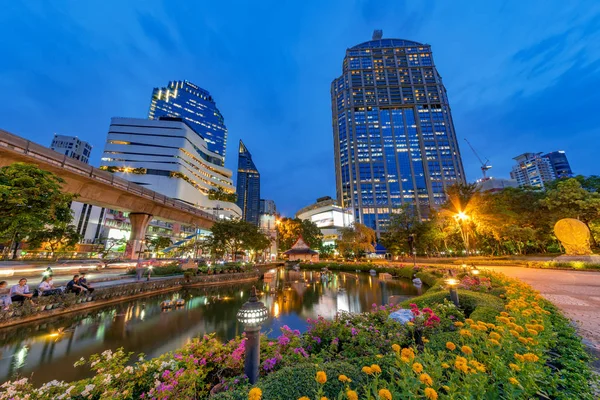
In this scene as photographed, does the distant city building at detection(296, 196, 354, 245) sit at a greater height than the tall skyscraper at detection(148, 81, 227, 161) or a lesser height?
lesser

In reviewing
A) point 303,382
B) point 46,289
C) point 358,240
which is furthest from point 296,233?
point 303,382

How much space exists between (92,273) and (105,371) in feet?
78.0

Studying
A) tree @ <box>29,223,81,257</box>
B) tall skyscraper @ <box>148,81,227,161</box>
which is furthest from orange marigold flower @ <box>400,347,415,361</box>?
tall skyscraper @ <box>148,81,227,161</box>

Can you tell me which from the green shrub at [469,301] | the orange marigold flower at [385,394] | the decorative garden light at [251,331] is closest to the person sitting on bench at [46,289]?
the decorative garden light at [251,331]

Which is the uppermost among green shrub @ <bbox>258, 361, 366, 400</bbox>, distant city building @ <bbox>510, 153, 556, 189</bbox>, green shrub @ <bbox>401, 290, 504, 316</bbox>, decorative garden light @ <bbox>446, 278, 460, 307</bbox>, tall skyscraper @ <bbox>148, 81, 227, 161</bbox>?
tall skyscraper @ <bbox>148, 81, 227, 161</bbox>

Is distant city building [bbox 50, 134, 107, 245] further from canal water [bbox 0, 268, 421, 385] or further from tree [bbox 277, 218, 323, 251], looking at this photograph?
canal water [bbox 0, 268, 421, 385]

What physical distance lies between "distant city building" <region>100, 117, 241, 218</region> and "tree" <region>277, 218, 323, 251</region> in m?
18.5

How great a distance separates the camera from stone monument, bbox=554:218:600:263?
18359mm

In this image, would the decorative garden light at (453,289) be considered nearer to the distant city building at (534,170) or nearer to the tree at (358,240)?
the tree at (358,240)

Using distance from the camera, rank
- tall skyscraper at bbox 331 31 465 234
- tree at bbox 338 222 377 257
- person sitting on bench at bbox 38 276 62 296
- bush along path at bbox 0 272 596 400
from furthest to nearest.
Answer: tall skyscraper at bbox 331 31 465 234, tree at bbox 338 222 377 257, person sitting on bench at bbox 38 276 62 296, bush along path at bbox 0 272 596 400

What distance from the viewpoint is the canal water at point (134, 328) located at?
21.0ft

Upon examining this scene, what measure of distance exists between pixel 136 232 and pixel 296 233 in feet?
124

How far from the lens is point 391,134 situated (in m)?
106

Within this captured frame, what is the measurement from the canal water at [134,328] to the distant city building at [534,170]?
608 ft
